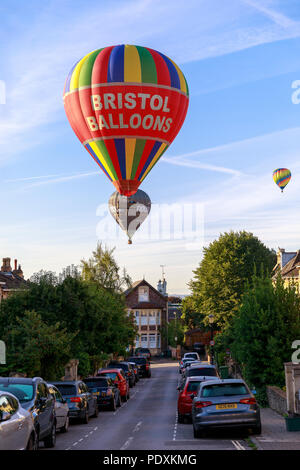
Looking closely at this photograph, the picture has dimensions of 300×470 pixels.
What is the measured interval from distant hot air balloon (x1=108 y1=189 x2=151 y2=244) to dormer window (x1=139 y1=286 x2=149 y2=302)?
6772 cm

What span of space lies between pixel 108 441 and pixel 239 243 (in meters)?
60.5

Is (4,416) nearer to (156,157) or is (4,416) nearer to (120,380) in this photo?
(120,380)

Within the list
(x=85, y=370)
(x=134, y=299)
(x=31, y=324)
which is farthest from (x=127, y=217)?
(x=134, y=299)

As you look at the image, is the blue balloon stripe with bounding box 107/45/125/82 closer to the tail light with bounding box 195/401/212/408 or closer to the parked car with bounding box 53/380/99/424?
the parked car with bounding box 53/380/99/424

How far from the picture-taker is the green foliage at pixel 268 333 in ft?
89.5

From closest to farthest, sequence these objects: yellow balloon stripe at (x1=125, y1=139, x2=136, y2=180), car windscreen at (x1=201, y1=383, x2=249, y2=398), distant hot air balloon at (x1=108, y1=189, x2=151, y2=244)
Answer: car windscreen at (x1=201, y1=383, x2=249, y2=398)
yellow balloon stripe at (x1=125, y1=139, x2=136, y2=180)
distant hot air balloon at (x1=108, y1=189, x2=151, y2=244)

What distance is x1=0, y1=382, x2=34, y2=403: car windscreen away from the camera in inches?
624

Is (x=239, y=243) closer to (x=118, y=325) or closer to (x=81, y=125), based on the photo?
(x=118, y=325)

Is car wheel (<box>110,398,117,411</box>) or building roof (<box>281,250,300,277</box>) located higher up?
building roof (<box>281,250,300,277</box>)

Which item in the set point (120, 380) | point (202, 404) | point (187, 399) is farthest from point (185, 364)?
point (202, 404)

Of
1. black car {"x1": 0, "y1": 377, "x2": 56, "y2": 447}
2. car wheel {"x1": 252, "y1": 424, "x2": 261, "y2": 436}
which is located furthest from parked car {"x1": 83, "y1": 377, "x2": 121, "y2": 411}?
car wheel {"x1": 252, "y1": 424, "x2": 261, "y2": 436}

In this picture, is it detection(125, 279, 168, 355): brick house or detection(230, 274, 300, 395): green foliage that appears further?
detection(125, 279, 168, 355): brick house

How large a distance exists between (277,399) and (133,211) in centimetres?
2212
